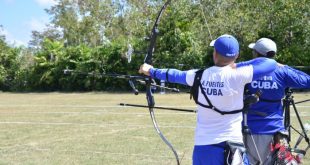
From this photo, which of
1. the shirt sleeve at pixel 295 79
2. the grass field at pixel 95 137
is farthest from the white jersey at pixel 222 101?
the grass field at pixel 95 137

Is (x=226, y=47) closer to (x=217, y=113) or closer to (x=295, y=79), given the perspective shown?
(x=217, y=113)

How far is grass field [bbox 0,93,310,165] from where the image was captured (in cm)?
845

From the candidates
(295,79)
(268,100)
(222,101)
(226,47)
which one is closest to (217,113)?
(222,101)

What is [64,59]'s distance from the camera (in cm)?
3127

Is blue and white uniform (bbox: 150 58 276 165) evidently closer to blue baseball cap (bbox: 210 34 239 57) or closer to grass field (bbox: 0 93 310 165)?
blue baseball cap (bbox: 210 34 239 57)

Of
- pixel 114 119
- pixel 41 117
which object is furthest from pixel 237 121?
pixel 41 117

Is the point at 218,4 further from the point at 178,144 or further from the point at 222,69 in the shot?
the point at 222,69

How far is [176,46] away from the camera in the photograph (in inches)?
1095

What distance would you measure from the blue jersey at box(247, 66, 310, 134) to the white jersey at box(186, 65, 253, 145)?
3.09 ft

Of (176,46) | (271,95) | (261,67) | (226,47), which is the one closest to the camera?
(226,47)

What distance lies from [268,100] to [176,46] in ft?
75.0

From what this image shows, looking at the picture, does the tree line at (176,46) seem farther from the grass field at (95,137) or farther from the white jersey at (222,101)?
the white jersey at (222,101)

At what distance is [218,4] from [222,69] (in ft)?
98.2

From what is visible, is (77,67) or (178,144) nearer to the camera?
(178,144)
